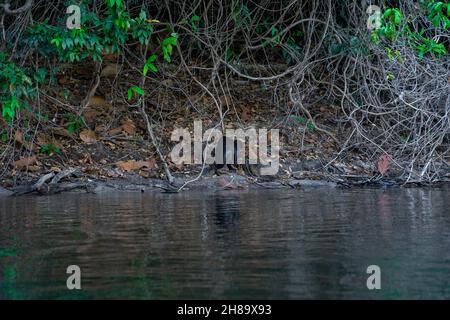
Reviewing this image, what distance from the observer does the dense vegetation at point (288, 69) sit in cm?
994

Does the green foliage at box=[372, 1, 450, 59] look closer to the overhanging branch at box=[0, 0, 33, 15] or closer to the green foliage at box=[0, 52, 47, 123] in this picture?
the overhanging branch at box=[0, 0, 33, 15]

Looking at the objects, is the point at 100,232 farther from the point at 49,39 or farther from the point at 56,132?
the point at 56,132

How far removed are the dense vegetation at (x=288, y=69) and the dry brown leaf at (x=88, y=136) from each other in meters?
0.12

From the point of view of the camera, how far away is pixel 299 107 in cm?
1132

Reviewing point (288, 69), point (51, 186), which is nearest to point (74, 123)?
point (51, 186)

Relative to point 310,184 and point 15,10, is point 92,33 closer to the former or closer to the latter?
point 15,10

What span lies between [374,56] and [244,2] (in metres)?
2.07

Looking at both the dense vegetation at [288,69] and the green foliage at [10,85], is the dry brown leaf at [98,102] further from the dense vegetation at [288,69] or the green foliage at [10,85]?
the green foliage at [10,85]

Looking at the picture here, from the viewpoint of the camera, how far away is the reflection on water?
4.04 meters

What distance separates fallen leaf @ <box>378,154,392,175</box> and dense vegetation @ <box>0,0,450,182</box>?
3cm

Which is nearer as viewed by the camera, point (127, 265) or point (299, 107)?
point (127, 265)

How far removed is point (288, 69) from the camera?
11.2 metres

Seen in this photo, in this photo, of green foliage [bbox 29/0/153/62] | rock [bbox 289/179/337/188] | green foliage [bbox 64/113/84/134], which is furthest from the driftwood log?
rock [bbox 289/179/337/188]
